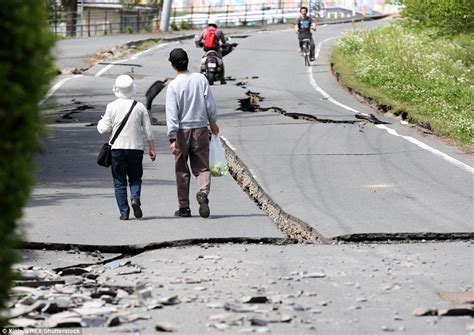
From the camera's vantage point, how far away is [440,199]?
12.2 metres

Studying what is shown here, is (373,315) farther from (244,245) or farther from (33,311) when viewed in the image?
(244,245)

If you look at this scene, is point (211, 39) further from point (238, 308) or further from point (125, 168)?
point (238, 308)

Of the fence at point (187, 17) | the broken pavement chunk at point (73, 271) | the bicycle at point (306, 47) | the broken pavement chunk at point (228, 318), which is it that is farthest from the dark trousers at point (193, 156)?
the fence at point (187, 17)

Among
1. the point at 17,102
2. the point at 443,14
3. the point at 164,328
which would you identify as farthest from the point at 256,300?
the point at 443,14

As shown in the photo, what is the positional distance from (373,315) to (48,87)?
297 centimetres

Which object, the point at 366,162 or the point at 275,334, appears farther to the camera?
the point at 366,162

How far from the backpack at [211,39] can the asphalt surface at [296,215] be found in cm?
424

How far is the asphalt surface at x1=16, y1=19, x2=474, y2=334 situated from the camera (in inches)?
292

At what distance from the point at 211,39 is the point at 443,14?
540 centimetres

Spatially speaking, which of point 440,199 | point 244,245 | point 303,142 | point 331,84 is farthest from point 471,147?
point 331,84

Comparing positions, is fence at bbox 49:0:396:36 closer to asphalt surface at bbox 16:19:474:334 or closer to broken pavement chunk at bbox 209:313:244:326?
asphalt surface at bbox 16:19:474:334

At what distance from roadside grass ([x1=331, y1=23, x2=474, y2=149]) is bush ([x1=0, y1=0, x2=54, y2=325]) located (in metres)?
12.9

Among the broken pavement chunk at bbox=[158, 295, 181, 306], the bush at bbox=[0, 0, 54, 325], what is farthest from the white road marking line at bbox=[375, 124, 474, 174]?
the bush at bbox=[0, 0, 54, 325]

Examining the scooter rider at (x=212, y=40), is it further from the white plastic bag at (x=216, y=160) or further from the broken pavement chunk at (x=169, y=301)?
the broken pavement chunk at (x=169, y=301)
